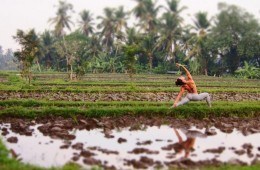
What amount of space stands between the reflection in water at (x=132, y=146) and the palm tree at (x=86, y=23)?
142 feet

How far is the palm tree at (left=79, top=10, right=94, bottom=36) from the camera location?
164 feet

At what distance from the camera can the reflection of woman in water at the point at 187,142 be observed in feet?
21.4

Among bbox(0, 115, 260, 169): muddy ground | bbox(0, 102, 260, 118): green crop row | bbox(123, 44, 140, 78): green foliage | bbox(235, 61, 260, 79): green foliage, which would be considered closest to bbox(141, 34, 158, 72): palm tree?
bbox(235, 61, 260, 79): green foliage

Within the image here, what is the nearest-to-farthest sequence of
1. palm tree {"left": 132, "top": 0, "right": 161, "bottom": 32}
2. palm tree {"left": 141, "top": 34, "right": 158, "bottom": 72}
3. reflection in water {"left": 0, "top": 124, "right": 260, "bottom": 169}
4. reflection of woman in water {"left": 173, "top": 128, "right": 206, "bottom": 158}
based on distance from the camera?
reflection in water {"left": 0, "top": 124, "right": 260, "bottom": 169} → reflection of woman in water {"left": 173, "top": 128, "right": 206, "bottom": 158} → palm tree {"left": 141, "top": 34, "right": 158, "bottom": 72} → palm tree {"left": 132, "top": 0, "right": 161, "bottom": 32}

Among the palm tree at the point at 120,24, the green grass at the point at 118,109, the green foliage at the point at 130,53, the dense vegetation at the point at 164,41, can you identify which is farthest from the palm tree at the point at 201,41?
the green grass at the point at 118,109

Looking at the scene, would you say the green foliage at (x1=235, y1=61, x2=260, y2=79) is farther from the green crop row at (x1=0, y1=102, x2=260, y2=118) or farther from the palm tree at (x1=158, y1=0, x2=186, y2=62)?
the green crop row at (x1=0, y1=102, x2=260, y2=118)

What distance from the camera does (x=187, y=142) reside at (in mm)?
7160

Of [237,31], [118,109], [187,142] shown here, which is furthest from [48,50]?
[187,142]

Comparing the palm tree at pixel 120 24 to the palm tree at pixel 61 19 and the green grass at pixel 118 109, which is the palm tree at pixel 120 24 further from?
the green grass at pixel 118 109

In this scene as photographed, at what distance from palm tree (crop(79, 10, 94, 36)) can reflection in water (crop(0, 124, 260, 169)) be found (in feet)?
142

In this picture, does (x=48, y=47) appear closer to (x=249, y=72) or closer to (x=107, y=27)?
(x=107, y=27)

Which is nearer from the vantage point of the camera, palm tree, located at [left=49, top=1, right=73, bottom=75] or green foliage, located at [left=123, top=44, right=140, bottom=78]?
green foliage, located at [left=123, top=44, right=140, bottom=78]

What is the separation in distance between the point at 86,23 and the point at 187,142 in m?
45.4

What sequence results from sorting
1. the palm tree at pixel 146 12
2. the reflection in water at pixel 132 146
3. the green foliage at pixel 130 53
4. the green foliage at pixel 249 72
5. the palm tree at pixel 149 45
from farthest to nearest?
the palm tree at pixel 146 12 < the palm tree at pixel 149 45 < the green foliage at pixel 249 72 < the green foliage at pixel 130 53 < the reflection in water at pixel 132 146
